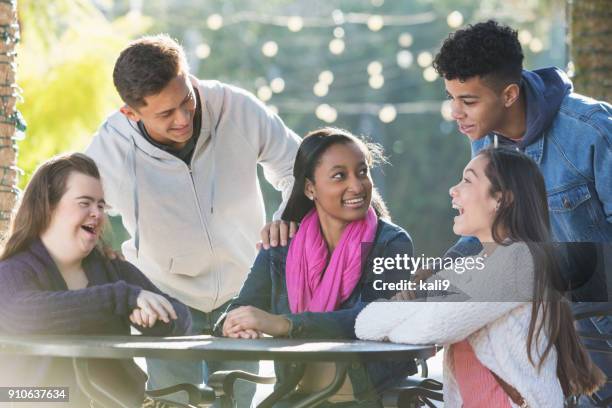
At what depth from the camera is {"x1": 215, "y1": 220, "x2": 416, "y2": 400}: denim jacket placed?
10.4 ft

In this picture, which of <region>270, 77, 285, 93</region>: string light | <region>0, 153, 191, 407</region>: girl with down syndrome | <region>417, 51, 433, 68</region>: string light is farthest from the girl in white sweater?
<region>270, 77, 285, 93</region>: string light

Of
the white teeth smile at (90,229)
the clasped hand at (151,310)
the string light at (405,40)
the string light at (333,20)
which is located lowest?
the clasped hand at (151,310)

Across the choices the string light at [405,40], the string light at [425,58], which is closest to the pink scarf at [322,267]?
the string light at [425,58]

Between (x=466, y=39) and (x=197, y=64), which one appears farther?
(x=197, y=64)

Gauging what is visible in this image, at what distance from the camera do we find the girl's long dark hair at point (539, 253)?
3.01 metres

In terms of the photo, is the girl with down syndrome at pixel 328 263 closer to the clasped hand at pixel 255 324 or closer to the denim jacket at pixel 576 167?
the clasped hand at pixel 255 324

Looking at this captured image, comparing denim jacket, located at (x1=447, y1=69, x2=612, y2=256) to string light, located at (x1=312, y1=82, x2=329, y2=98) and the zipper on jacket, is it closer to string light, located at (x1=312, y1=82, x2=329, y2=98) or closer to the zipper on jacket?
the zipper on jacket

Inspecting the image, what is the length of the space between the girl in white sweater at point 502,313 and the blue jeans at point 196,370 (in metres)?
1.10

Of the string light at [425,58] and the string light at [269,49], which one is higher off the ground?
the string light at [425,58]

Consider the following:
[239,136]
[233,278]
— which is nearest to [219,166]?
[239,136]

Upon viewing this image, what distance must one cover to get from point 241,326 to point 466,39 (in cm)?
111

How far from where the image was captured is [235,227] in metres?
4.16

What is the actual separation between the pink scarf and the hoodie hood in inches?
20.5

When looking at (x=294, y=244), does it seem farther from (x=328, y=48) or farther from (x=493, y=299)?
(x=328, y=48)
